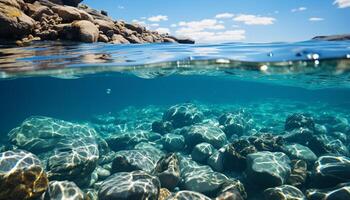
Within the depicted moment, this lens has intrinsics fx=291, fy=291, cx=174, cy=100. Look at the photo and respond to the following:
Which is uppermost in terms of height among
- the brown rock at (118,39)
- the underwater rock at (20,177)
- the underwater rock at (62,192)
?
the brown rock at (118,39)

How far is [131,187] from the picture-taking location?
8.46 m

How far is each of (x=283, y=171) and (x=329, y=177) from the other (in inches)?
59.3

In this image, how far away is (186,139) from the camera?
1517 cm

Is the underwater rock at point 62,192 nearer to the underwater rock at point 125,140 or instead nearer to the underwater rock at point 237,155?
the underwater rock at point 237,155

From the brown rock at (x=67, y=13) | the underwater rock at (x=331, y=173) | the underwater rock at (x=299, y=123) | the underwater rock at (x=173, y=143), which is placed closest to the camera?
the underwater rock at (x=331, y=173)

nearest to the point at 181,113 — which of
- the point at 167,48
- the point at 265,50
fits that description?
the point at 167,48

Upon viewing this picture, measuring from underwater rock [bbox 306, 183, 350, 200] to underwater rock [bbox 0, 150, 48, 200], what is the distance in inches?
315

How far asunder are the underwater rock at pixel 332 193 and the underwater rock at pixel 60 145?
7.64m

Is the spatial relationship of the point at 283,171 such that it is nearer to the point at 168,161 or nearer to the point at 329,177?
the point at 329,177

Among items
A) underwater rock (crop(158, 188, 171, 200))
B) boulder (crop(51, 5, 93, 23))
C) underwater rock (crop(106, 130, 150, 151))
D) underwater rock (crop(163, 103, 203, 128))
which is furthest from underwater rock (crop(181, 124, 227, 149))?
boulder (crop(51, 5, 93, 23))

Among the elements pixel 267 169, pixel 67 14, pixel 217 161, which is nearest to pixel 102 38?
pixel 67 14

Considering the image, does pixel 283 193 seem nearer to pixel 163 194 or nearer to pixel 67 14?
pixel 163 194

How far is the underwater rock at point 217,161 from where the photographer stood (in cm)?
1215

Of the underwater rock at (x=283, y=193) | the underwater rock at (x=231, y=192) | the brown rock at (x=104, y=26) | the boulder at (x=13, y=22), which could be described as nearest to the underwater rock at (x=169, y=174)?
the underwater rock at (x=231, y=192)
